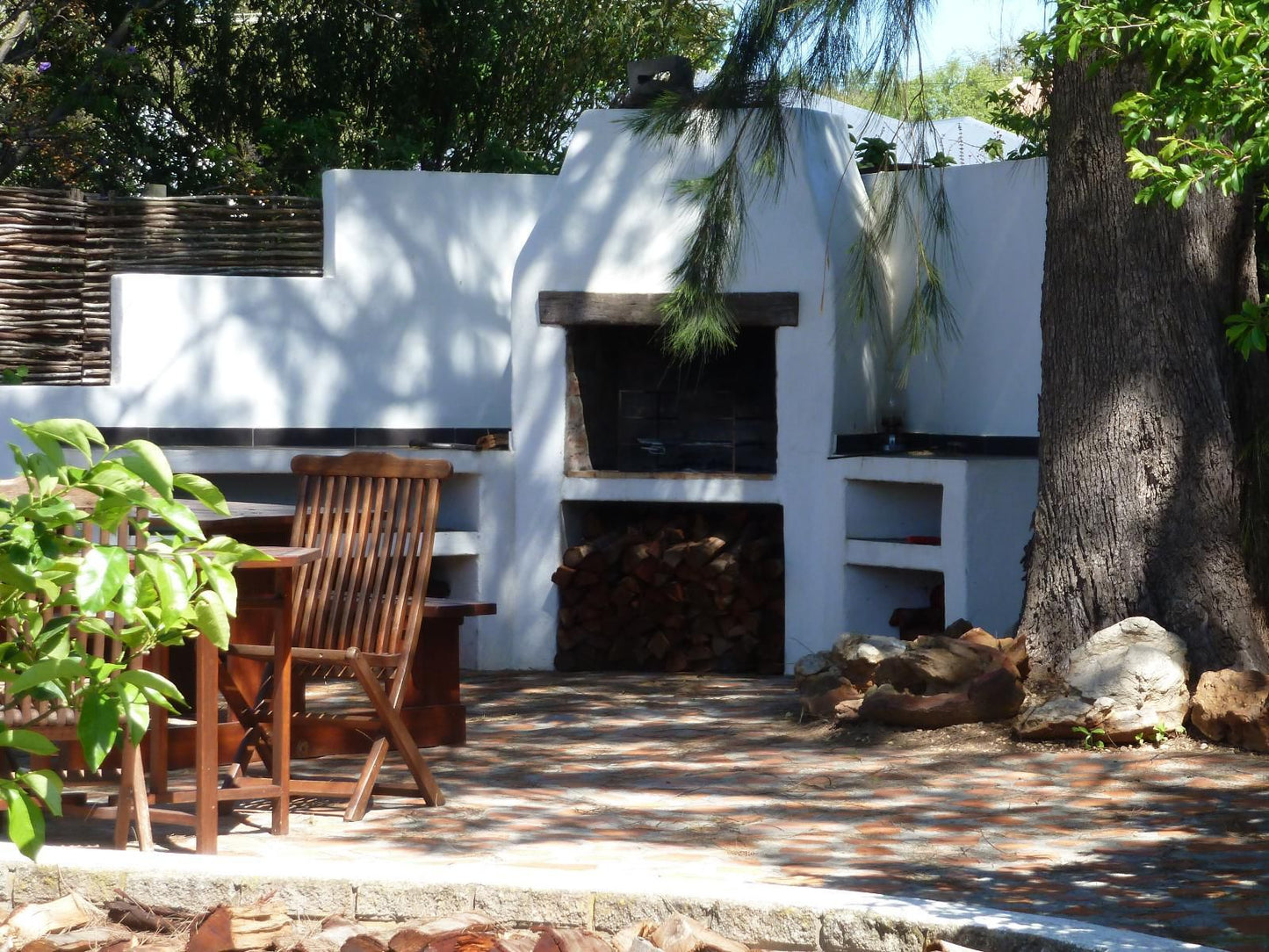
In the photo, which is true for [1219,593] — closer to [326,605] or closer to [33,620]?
[326,605]

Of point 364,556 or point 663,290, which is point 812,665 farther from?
point 364,556

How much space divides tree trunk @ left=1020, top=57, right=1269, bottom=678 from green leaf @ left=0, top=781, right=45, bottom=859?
4746 mm

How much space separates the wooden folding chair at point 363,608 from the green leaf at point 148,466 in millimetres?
2465

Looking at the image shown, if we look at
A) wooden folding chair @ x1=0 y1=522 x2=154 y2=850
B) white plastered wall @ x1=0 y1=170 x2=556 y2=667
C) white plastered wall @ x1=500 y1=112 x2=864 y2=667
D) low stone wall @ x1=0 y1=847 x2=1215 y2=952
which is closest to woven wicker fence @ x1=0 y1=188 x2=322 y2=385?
white plastered wall @ x1=0 y1=170 x2=556 y2=667

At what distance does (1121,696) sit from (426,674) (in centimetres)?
252

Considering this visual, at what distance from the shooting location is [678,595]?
7895mm

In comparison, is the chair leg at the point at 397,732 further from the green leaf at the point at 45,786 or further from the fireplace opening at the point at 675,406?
the fireplace opening at the point at 675,406

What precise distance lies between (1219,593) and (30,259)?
20.9 ft

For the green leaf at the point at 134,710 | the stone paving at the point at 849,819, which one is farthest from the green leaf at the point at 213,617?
the stone paving at the point at 849,819

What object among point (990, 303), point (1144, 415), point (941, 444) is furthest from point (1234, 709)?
point (990, 303)

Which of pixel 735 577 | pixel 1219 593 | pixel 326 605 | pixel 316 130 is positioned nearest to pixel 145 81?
Answer: pixel 316 130

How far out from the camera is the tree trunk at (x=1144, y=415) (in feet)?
19.3

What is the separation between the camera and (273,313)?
27.3 ft

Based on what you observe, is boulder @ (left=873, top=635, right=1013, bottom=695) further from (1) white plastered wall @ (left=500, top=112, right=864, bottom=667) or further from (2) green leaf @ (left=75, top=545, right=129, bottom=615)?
(2) green leaf @ (left=75, top=545, right=129, bottom=615)
